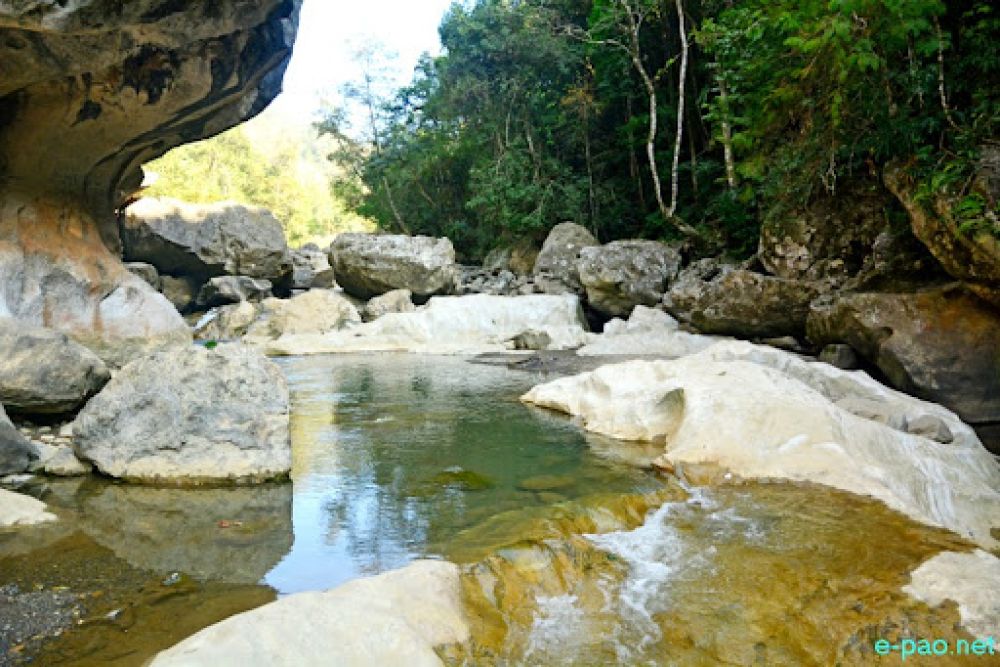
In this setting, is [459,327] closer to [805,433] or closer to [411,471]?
[411,471]

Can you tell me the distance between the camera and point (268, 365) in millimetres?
4703

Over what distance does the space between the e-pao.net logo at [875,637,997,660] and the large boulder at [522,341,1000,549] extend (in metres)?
1.32

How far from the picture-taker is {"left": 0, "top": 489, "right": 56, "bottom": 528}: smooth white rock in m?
3.32

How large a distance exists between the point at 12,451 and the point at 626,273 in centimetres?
1127

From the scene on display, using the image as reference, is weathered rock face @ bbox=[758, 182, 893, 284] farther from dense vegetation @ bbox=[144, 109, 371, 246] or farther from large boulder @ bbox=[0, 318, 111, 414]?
dense vegetation @ bbox=[144, 109, 371, 246]

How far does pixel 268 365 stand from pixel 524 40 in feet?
48.9

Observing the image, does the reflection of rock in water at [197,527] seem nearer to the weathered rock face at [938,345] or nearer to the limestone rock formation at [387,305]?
the weathered rock face at [938,345]

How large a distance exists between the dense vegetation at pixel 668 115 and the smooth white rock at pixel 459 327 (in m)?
3.36

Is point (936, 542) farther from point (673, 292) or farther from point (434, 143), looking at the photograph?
point (434, 143)

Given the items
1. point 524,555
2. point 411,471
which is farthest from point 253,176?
point 524,555

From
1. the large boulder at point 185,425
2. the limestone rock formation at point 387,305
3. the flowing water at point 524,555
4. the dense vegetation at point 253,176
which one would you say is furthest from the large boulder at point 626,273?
the dense vegetation at point 253,176

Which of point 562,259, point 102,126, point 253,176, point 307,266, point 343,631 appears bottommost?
point 343,631

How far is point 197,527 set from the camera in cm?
338

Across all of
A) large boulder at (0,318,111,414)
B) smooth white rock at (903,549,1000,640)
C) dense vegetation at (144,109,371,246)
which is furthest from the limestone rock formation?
dense vegetation at (144,109,371,246)
